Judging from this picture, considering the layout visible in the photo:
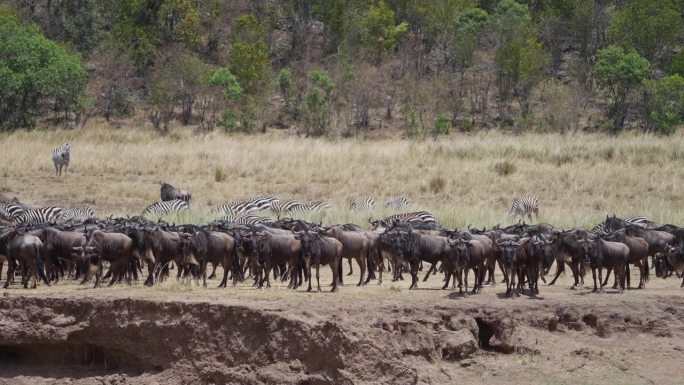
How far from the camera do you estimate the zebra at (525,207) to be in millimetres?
35125

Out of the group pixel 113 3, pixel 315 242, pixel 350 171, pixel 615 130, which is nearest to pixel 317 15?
pixel 113 3

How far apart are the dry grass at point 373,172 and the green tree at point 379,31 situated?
16432 millimetres

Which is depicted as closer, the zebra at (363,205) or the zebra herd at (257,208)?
the zebra herd at (257,208)

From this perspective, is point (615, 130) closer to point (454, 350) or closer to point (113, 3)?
point (113, 3)

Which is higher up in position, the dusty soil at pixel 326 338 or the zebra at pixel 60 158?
the zebra at pixel 60 158

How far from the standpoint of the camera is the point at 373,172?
43.0 meters

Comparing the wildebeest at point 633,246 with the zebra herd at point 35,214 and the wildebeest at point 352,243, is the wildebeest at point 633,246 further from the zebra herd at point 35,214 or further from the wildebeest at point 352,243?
the zebra herd at point 35,214

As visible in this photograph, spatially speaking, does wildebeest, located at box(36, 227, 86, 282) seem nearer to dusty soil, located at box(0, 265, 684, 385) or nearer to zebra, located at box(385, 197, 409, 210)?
dusty soil, located at box(0, 265, 684, 385)

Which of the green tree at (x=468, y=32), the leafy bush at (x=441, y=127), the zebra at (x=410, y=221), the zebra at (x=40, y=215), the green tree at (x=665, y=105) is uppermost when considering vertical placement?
the green tree at (x=468, y=32)

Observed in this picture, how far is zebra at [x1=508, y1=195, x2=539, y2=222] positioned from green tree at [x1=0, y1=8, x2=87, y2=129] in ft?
87.8

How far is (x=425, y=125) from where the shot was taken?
57.2 meters

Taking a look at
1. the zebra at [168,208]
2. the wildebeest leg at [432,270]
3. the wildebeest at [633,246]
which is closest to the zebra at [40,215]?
the zebra at [168,208]

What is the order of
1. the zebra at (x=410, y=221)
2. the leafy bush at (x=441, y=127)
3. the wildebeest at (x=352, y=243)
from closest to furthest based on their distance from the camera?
the wildebeest at (x=352, y=243)
the zebra at (x=410, y=221)
the leafy bush at (x=441, y=127)

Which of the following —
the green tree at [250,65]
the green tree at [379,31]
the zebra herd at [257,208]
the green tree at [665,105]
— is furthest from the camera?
the green tree at [379,31]
